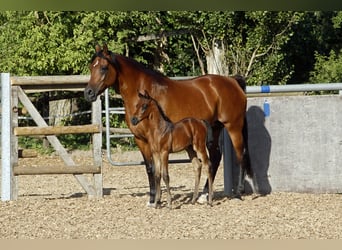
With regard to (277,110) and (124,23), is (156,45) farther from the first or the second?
(277,110)

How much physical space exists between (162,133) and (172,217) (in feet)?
3.46

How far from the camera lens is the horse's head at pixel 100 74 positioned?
797cm

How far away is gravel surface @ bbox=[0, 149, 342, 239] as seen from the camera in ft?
20.1

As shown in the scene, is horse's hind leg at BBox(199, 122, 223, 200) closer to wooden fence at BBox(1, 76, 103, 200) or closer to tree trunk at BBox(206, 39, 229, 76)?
wooden fence at BBox(1, 76, 103, 200)

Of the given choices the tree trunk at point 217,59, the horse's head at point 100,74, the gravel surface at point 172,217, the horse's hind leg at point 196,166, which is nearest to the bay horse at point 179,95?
the horse's head at point 100,74

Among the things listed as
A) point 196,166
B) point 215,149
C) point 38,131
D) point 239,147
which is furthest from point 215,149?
point 38,131

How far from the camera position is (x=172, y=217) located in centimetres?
727

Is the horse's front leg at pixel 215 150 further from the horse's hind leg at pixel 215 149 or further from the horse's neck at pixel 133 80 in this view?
the horse's neck at pixel 133 80

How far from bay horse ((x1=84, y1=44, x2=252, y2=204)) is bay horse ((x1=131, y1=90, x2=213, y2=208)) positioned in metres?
0.18

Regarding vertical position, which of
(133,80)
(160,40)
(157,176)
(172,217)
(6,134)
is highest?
(160,40)

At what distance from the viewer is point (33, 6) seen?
2.29m

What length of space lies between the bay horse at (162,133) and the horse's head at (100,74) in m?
0.43

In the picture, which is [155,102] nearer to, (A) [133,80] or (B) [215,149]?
(A) [133,80]

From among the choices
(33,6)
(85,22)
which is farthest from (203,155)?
(85,22)
